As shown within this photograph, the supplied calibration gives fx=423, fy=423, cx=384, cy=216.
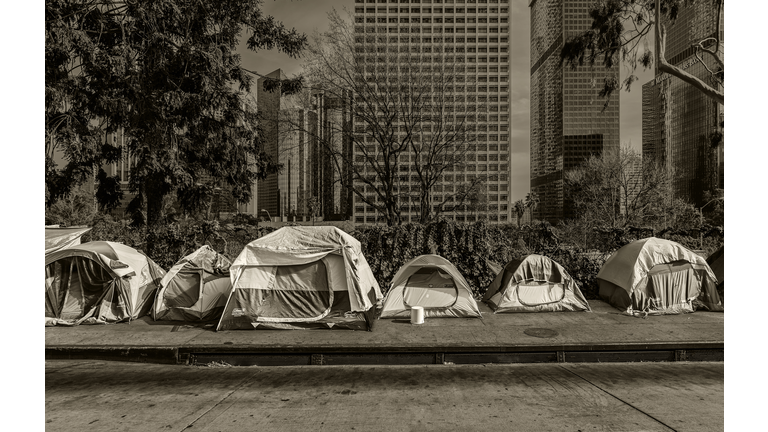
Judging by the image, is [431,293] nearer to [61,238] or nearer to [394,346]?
[394,346]

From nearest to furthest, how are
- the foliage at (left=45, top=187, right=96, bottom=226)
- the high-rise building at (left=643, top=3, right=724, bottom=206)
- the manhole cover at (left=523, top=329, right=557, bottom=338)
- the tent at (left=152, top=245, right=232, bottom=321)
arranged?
the manhole cover at (left=523, top=329, right=557, bottom=338) < the tent at (left=152, top=245, right=232, bottom=321) < the high-rise building at (left=643, top=3, right=724, bottom=206) < the foliage at (left=45, top=187, right=96, bottom=226)

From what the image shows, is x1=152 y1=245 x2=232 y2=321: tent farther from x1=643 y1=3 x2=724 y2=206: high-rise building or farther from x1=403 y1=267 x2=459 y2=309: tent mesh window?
x1=643 y1=3 x2=724 y2=206: high-rise building

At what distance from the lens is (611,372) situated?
7188 mm

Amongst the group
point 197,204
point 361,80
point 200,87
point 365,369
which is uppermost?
point 361,80

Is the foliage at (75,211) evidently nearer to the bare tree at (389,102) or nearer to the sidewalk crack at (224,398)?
the bare tree at (389,102)

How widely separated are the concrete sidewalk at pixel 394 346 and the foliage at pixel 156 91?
631cm

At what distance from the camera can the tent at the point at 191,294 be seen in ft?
32.5

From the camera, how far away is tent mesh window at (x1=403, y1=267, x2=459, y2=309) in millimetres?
10297

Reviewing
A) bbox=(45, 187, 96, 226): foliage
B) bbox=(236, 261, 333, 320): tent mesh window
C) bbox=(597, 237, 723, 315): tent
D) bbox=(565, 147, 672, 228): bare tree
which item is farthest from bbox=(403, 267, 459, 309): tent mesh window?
bbox=(45, 187, 96, 226): foliage

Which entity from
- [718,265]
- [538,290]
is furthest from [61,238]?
[718,265]

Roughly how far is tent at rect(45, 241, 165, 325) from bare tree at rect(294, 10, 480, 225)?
11.1 metres

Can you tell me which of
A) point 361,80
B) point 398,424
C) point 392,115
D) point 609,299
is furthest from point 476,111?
point 398,424

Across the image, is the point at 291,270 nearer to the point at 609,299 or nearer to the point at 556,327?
the point at 556,327

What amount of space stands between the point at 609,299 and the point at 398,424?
8978 millimetres
